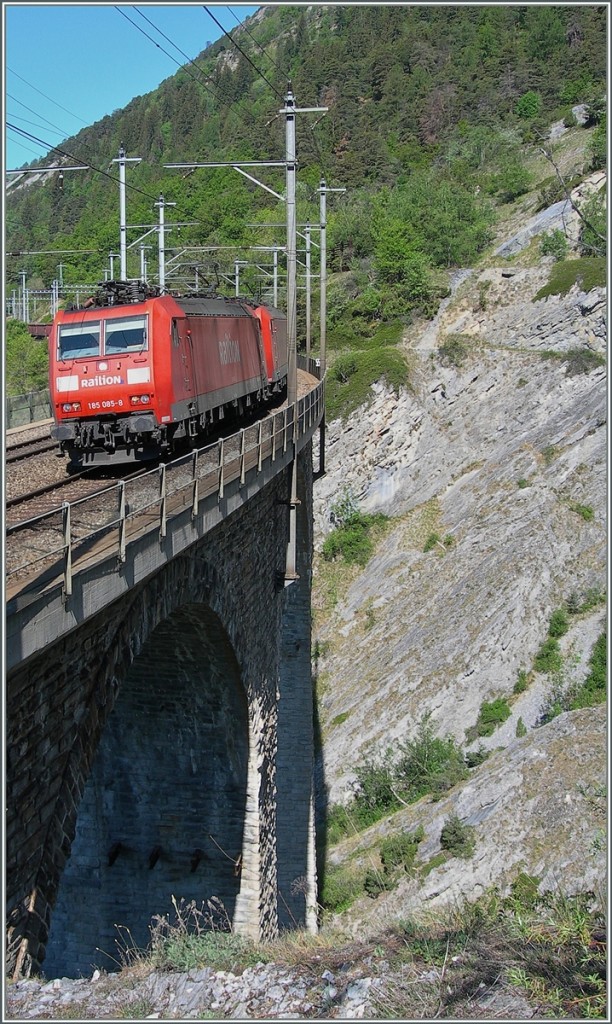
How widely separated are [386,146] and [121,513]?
248ft

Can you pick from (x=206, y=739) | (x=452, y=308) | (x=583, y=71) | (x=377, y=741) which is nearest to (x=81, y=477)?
(x=206, y=739)

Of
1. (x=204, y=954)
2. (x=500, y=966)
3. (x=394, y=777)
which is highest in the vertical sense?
(x=500, y=966)

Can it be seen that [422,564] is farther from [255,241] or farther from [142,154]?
[142,154]

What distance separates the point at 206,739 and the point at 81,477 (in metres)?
4.32

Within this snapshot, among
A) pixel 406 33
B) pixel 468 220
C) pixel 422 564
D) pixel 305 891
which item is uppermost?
pixel 406 33

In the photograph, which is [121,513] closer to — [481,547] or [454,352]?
[481,547]

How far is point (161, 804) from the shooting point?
13.6 metres

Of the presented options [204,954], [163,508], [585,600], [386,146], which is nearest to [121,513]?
[163,508]

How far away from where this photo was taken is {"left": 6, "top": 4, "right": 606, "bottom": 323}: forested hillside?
52.5 meters

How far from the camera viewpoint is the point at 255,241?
59.3 metres

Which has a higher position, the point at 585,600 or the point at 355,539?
the point at 355,539

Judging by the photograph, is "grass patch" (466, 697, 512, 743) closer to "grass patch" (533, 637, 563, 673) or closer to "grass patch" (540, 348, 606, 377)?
"grass patch" (533, 637, 563, 673)

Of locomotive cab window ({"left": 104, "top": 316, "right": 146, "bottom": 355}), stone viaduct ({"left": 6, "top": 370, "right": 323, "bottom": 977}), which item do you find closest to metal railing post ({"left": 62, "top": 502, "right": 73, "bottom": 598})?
stone viaduct ({"left": 6, "top": 370, "right": 323, "bottom": 977})

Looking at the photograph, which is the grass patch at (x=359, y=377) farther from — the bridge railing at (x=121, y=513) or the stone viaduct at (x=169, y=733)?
the bridge railing at (x=121, y=513)
